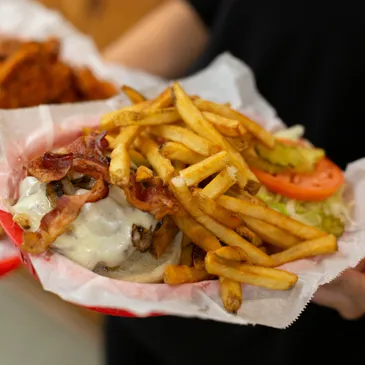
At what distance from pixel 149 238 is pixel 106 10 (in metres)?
2.83

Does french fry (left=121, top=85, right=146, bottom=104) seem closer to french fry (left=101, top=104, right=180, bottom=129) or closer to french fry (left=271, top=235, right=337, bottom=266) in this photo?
french fry (left=101, top=104, right=180, bottom=129)

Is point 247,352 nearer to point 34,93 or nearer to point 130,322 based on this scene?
point 130,322

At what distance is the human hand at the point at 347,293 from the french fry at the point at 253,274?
0.56 feet

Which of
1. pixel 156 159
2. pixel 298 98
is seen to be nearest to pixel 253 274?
pixel 156 159

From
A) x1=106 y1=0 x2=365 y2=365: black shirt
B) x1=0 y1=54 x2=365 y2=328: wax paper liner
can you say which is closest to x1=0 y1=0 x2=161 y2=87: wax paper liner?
x1=106 y1=0 x2=365 y2=365: black shirt

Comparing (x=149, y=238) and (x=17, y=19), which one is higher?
(x=149, y=238)

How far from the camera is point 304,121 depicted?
1636 millimetres

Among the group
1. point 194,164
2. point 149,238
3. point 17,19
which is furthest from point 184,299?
point 17,19

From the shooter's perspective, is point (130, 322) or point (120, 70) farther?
point (120, 70)

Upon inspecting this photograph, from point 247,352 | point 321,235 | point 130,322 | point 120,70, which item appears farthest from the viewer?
point 120,70

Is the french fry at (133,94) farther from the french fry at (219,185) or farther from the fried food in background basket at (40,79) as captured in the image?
the fried food in background basket at (40,79)

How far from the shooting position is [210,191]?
913 millimetres

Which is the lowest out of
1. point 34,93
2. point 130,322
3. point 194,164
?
point 130,322

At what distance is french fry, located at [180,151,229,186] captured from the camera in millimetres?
910
